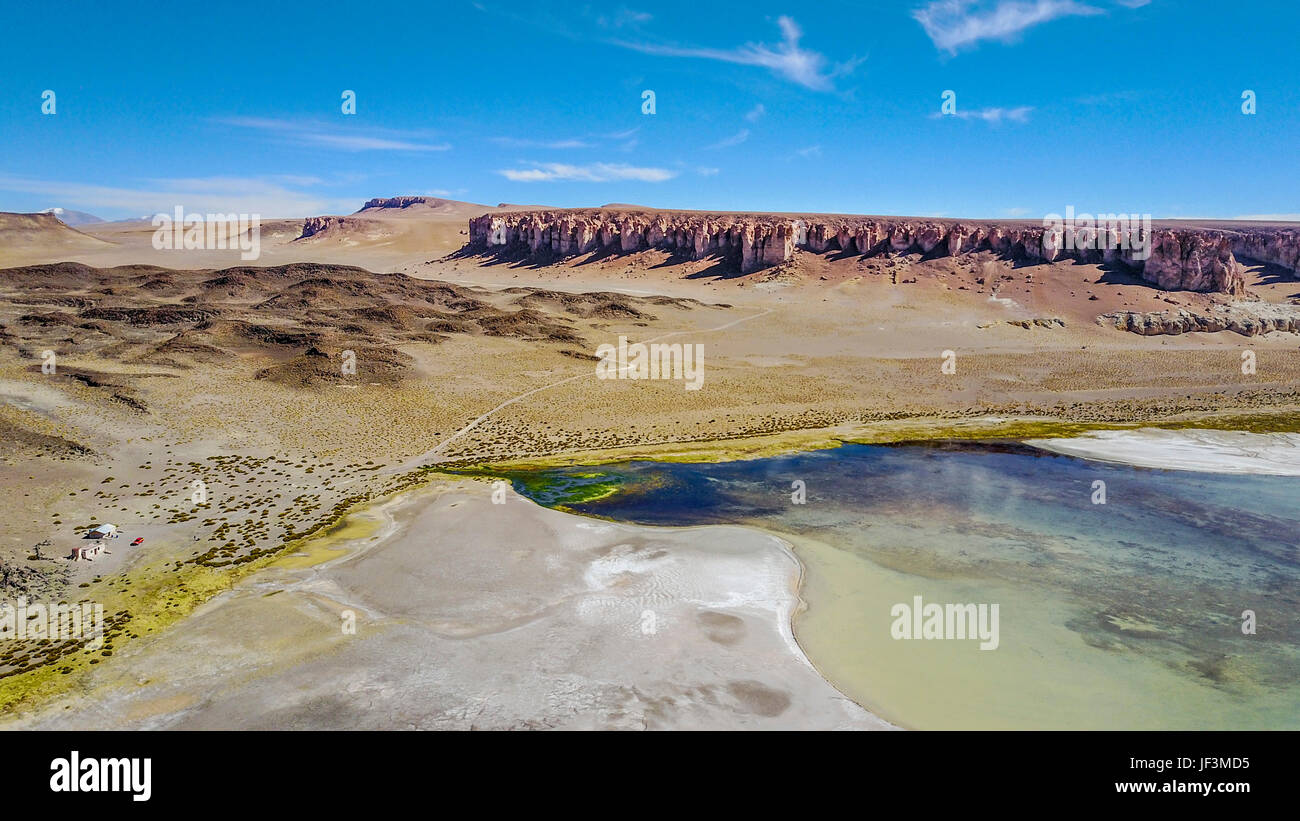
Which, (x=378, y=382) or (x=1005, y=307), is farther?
(x=1005, y=307)

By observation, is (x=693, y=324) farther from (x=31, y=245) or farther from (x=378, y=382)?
(x=31, y=245)
